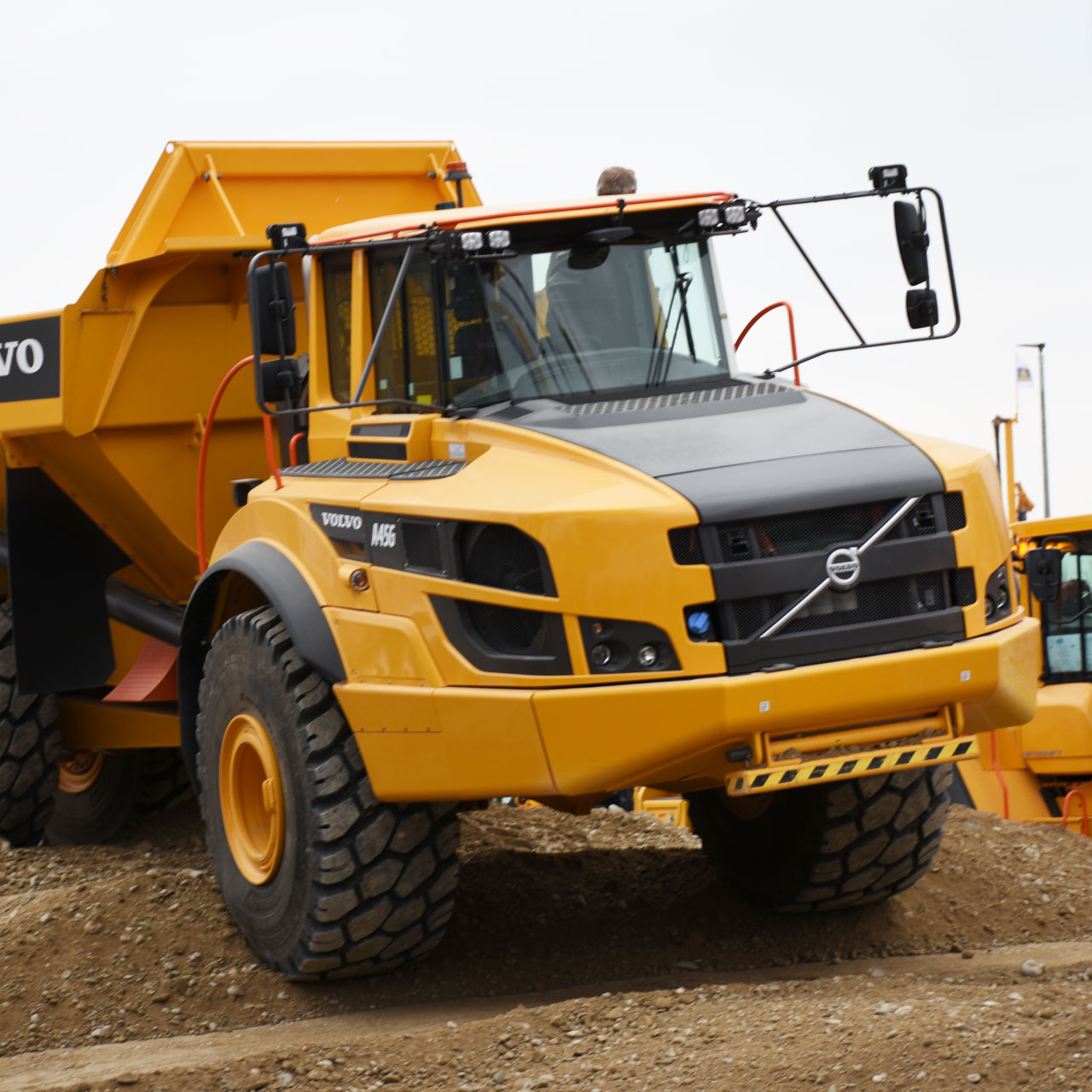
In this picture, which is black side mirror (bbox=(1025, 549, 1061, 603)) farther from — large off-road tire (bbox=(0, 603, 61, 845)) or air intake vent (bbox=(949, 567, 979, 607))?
large off-road tire (bbox=(0, 603, 61, 845))

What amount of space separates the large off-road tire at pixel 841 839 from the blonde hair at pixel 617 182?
2404 mm

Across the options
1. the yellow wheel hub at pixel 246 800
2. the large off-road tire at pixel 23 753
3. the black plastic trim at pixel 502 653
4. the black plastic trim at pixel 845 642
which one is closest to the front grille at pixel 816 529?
the black plastic trim at pixel 845 642

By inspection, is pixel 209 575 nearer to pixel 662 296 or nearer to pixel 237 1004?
pixel 237 1004

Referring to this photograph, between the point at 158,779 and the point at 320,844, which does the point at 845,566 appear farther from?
the point at 158,779

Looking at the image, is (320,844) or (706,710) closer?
(706,710)

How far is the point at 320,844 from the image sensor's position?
18.4 ft

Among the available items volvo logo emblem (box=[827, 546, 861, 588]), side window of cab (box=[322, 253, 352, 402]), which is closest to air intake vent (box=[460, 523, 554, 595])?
volvo logo emblem (box=[827, 546, 861, 588])

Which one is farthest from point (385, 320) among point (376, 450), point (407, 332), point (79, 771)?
point (79, 771)

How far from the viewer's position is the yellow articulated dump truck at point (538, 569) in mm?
5055

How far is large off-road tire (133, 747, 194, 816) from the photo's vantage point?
9.40 metres

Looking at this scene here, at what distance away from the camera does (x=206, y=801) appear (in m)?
6.44

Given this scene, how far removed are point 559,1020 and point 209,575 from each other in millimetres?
2220

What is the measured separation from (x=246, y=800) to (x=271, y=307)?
1.90m

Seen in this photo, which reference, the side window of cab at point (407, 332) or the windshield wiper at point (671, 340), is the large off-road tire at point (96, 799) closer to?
the side window of cab at point (407, 332)
